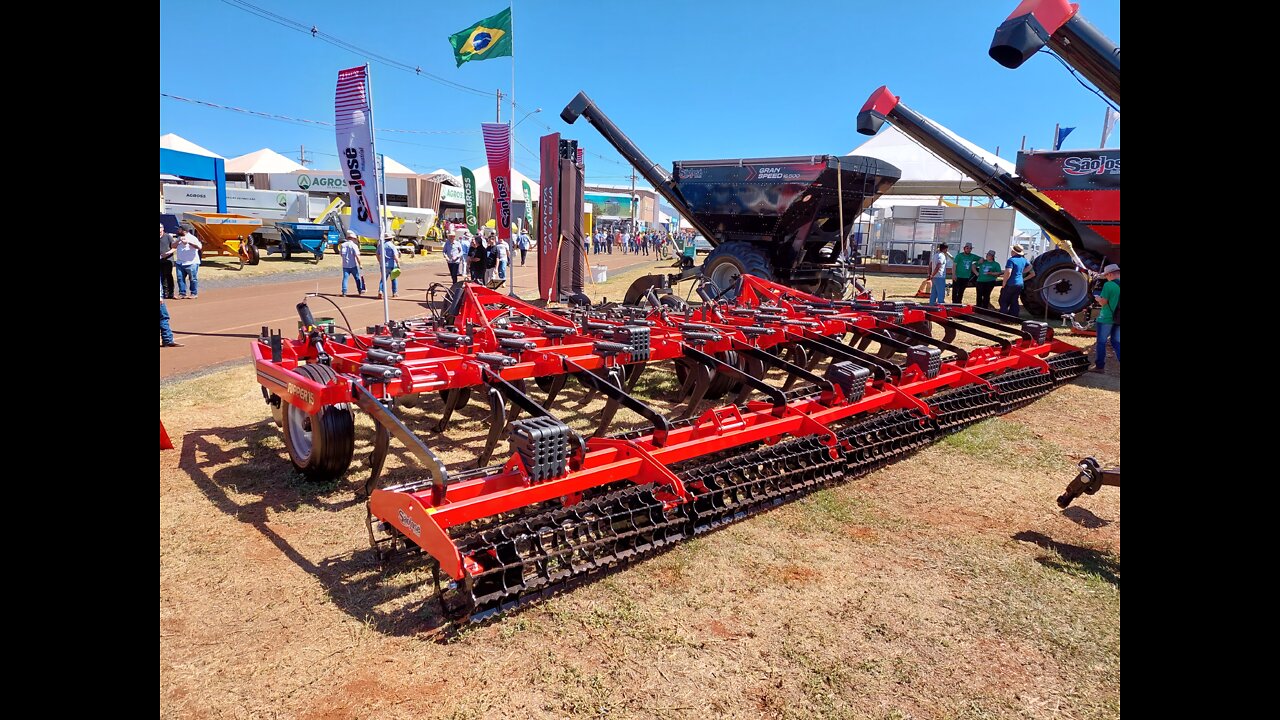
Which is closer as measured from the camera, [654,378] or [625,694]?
[625,694]

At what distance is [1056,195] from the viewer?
1124cm

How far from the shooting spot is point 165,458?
4742mm

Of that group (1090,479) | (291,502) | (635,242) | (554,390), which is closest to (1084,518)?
(1090,479)

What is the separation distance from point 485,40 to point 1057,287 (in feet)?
44.8

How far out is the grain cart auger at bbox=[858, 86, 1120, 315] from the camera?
1083 cm

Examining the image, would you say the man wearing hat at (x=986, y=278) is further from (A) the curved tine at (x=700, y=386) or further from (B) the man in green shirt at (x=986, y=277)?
(A) the curved tine at (x=700, y=386)

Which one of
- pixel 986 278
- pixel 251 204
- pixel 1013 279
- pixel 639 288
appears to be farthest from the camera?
pixel 251 204

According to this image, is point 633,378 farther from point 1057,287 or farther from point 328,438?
point 1057,287

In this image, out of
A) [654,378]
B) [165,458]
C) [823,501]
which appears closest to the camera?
[823,501]

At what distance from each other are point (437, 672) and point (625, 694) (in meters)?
0.72

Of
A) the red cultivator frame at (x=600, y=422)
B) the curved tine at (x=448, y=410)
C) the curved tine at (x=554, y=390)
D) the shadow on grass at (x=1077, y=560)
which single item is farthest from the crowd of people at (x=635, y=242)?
the shadow on grass at (x=1077, y=560)

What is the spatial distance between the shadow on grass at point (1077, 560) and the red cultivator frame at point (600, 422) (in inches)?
43.7
